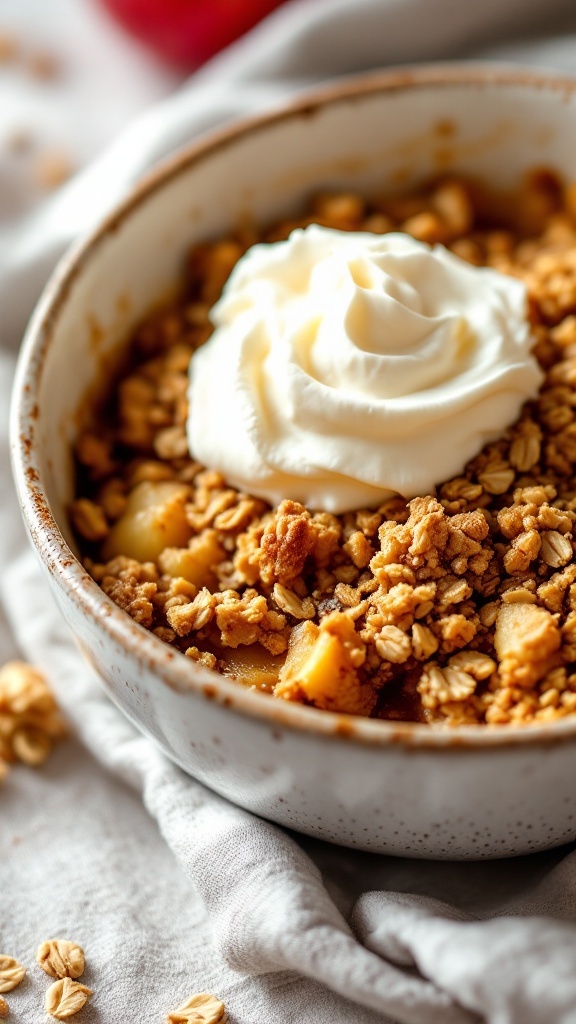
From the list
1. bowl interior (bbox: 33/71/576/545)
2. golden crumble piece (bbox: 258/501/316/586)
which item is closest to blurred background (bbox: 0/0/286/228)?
bowl interior (bbox: 33/71/576/545)

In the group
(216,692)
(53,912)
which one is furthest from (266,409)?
(53,912)

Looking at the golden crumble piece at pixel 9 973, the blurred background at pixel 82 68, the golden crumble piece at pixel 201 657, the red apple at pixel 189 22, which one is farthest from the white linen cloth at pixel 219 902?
the red apple at pixel 189 22

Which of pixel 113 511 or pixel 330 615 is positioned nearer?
pixel 330 615

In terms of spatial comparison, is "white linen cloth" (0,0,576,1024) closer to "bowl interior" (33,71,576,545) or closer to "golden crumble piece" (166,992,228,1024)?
"golden crumble piece" (166,992,228,1024)

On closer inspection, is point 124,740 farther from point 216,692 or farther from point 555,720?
point 555,720

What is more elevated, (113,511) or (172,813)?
(113,511)

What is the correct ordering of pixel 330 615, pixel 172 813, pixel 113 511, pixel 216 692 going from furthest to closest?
pixel 113 511 < pixel 172 813 < pixel 330 615 < pixel 216 692
